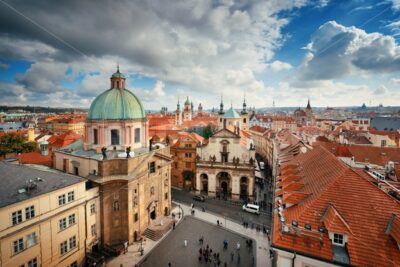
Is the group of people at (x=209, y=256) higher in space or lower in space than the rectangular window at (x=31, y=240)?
lower

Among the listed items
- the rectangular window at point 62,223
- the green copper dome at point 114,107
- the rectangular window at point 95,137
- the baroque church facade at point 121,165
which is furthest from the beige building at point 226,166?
the rectangular window at point 62,223

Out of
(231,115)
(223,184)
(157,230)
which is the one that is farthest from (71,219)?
(231,115)

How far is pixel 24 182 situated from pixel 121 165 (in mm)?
9777

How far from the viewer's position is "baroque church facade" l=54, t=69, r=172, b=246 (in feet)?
93.6

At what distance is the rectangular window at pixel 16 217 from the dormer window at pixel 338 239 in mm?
25009

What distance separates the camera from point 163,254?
28.1m

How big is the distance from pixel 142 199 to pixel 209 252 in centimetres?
1139

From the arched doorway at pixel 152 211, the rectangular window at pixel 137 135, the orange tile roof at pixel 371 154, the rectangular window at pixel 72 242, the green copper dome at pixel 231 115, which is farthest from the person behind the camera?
the green copper dome at pixel 231 115

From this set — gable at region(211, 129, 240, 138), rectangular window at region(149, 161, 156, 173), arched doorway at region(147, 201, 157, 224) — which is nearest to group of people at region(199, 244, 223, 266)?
arched doorway at region(147, 201, 157, 224)

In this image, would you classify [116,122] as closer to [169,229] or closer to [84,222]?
[84,222]

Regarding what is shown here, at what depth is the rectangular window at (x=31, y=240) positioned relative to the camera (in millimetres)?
20572

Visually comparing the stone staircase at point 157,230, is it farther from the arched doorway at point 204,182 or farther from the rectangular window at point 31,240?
the arched doorway at point 204,182

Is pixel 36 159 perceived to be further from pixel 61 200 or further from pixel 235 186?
pixel 235 186

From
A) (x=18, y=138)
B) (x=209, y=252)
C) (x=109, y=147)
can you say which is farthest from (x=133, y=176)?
(x=18, y=138)
